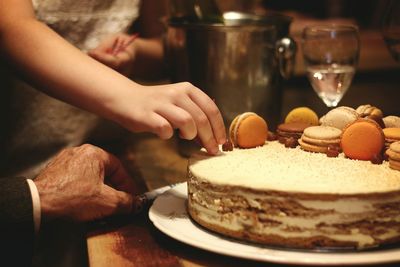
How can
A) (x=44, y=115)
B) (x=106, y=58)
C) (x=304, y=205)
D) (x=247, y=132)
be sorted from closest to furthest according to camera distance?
1. (x=304, y=205)
2. (x=247, y=132)
3. (x=106, y=58)
4. (x=44, y=115)

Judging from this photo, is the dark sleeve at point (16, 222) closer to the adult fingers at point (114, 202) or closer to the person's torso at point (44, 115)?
the adult fingers at point (114, 202)

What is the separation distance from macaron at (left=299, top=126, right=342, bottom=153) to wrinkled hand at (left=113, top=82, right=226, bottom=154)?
0.16 meters

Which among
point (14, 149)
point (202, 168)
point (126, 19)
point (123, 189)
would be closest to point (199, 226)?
point (202, 168)

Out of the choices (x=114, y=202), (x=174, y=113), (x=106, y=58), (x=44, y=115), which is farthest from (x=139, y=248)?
(x=44, y=115)

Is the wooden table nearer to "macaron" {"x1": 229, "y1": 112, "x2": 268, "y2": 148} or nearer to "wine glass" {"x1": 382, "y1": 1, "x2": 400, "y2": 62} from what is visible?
"macaron" {"x1": 229, "y1": 112, "x2": 268, "y2": 148}

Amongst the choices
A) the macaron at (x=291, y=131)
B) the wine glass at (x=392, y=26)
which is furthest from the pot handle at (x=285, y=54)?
the macaron at (x=291, y=131)

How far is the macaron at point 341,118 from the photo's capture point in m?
1.14

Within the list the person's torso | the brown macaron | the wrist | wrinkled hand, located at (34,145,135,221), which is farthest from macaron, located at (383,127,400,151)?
the person's torso

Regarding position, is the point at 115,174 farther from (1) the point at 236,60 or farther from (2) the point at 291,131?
(1) the point at 236,60

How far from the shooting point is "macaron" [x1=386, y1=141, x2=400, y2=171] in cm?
97

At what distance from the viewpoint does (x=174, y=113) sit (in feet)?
3.33

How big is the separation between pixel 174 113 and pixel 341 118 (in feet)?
1.11

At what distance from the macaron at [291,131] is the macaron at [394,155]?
229 millimetres

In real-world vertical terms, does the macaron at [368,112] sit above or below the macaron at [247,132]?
above
